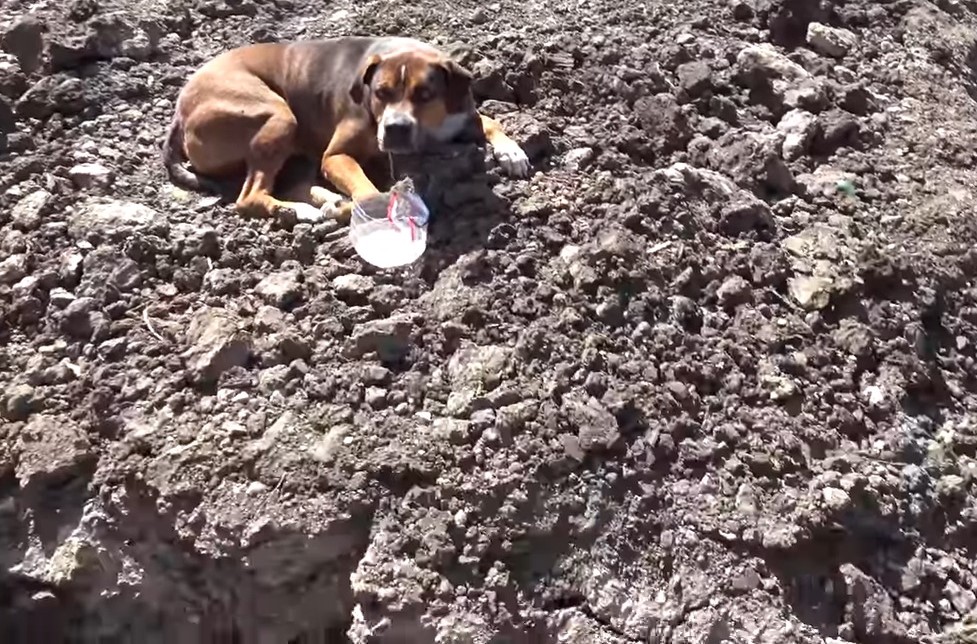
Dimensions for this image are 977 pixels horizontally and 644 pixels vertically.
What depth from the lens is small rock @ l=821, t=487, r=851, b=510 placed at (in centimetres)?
262

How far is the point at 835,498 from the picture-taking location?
2.63m

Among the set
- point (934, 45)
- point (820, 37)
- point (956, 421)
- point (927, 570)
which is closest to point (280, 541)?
point (927, 570)

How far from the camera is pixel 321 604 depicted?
104 inches

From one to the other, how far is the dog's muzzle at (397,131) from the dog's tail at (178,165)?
61 cm

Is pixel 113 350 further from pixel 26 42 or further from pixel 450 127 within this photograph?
pixel 26 42

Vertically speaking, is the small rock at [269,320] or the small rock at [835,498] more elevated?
the small rock at [269,320]

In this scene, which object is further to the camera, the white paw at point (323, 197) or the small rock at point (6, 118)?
the small rock at point (6, 118)

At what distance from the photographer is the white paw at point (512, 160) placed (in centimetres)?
327

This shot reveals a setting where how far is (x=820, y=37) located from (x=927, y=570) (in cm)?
212

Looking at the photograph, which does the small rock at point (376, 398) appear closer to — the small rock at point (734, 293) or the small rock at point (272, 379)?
the small rock at point (272, 379)

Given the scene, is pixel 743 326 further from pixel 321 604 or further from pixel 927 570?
pixel 321 604

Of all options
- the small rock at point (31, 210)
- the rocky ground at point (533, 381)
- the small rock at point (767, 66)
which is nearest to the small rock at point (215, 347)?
the rocky ground at point (533, 381)

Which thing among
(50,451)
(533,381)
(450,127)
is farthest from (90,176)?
(533,381)

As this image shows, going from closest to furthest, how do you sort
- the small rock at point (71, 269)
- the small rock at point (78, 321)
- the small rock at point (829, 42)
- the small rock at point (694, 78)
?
the small rock at point (78, 321), the small rock at point (71, 269), the small rock at point (694, 78), the small rock at point (829, 42)
